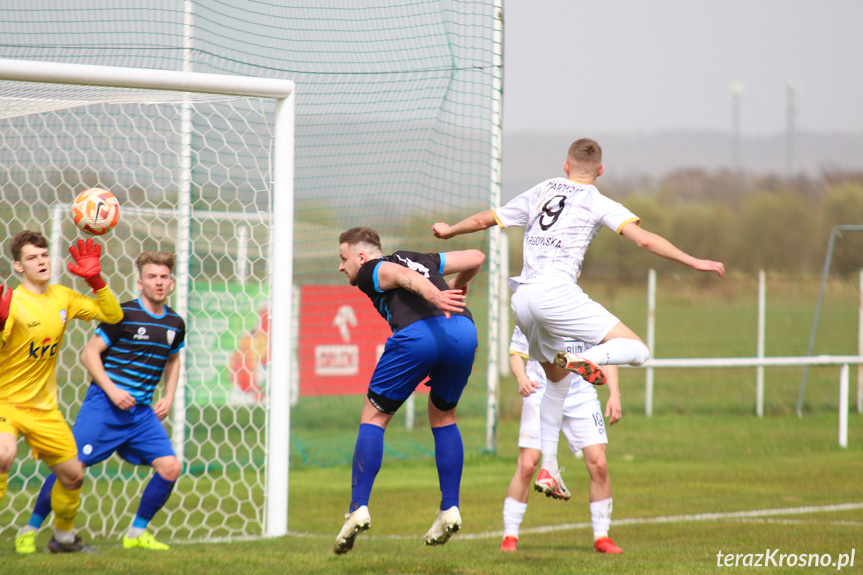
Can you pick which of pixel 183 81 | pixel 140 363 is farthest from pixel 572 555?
pixel 183 81

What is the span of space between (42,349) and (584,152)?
12.2ft

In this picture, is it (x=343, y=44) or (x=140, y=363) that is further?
(x=343, y=44)

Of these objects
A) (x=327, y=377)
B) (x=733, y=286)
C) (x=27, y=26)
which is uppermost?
(x=27, y=26)

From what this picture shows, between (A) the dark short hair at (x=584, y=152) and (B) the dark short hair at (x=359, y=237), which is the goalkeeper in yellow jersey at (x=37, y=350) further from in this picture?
(A) the dark short hair at (x=584, y=152)

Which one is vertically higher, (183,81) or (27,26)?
(27,26)

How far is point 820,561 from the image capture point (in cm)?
547

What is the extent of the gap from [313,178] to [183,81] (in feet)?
12.8

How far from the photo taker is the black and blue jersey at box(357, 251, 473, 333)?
4863mm

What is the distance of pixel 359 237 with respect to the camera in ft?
16.5

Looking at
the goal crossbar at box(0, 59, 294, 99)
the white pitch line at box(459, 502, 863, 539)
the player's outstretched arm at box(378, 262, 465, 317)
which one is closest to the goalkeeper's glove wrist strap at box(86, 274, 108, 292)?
the goal crossbar at box(0, 59, 294, 99)

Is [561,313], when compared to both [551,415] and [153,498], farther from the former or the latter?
[153,498]

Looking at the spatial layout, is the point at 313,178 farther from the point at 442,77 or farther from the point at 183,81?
the point at 183,81

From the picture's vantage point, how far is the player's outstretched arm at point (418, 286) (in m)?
4.51

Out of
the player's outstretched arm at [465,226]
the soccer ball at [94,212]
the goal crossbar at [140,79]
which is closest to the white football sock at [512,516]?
the player's outstretched arm at [465,226]
